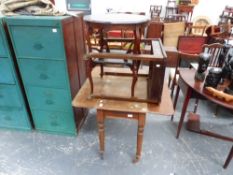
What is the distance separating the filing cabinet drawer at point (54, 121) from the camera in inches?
68.3

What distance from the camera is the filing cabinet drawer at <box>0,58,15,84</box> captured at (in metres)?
1.49

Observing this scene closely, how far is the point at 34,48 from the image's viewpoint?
1381 millimetres

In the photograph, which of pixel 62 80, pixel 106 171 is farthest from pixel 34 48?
pixel 106 171

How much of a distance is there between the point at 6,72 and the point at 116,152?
4.19 feet

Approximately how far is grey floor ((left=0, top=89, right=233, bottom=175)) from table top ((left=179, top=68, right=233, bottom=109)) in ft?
2.21

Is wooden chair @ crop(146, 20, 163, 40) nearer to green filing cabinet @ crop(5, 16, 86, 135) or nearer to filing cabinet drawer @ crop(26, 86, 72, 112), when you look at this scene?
green filing cabinet @ crop(5, 16, 86, 135)

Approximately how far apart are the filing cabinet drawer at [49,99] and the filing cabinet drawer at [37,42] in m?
0.34

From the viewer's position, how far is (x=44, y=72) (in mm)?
1490

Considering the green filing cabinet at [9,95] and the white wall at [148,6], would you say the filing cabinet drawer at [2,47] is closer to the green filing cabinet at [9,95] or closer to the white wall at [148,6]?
the green filing cabinet at [9,95]

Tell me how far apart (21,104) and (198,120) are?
197 cm

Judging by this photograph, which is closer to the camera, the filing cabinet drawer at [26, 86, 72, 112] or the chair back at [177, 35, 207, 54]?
the filing cabinet drawer at [26, 86, 72, 112]

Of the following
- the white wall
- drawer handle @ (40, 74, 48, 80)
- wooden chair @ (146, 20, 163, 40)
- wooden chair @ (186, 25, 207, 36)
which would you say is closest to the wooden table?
drawer handle @ (40, 74, 48, 80)

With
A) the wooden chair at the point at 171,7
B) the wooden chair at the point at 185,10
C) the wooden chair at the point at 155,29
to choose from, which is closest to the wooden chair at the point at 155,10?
the wooden chair at the point at 171,7

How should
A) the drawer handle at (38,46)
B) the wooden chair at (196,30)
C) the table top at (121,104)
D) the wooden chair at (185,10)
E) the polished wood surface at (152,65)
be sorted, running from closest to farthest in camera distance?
1. the polished wood surface at (152,65)
2. the table top at (121,104)
3. the drawer handle at (38,46)
4. the wooden chair at (196,30)
5. the wooden chair at (185,10)
